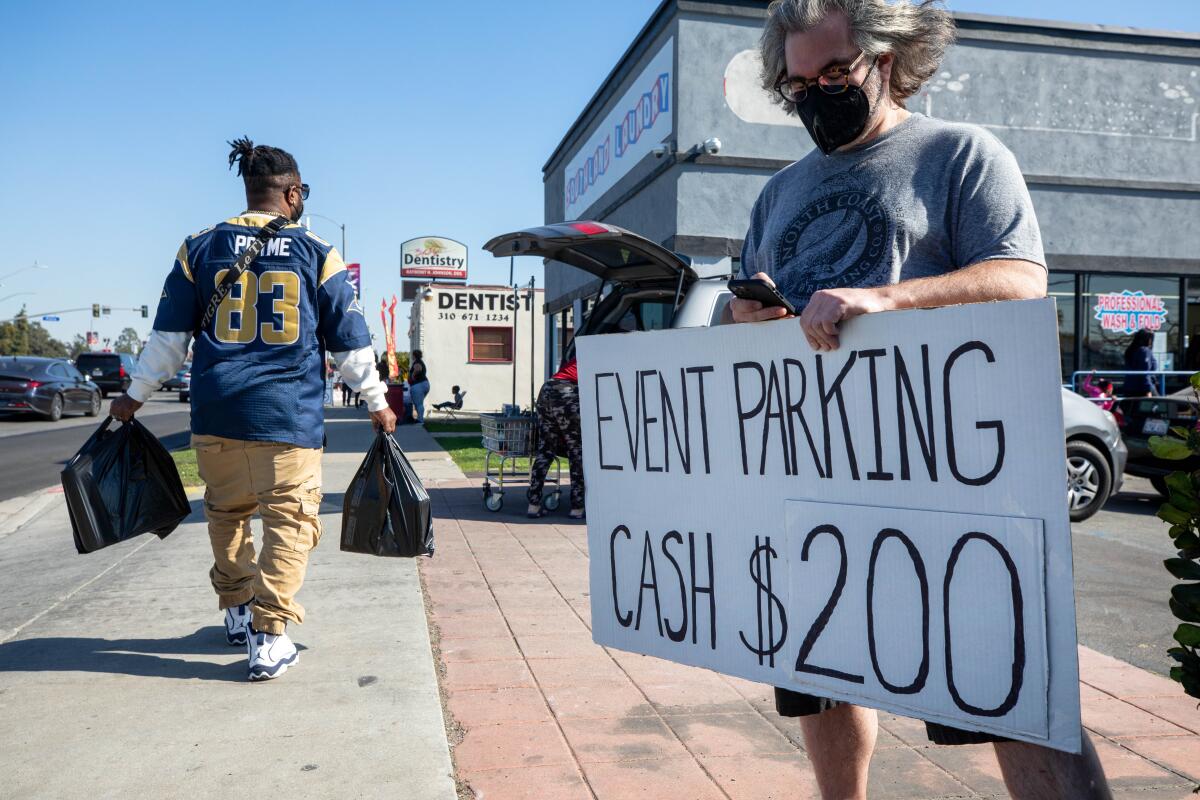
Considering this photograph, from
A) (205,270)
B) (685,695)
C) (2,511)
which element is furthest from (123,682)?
(2,511)

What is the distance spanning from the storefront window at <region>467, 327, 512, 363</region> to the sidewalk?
89.7 feet

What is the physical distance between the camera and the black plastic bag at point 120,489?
4.07m

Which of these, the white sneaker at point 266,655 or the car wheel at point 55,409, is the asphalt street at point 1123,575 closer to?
the white sneaker at point 266,655

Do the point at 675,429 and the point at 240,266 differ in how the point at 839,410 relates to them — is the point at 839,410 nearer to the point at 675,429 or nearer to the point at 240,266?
the point at 675,429

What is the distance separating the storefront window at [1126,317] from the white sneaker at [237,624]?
488 inches

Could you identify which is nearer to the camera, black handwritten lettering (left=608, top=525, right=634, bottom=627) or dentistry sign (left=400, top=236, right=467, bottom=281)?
black handwritten lettering (left=608, top=525, right=634, bottom=627)

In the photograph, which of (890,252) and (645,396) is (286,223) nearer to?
(645,396)

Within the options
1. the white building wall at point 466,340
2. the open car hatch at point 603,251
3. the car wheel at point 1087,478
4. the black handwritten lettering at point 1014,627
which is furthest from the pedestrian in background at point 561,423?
the white building wall at point 466,340

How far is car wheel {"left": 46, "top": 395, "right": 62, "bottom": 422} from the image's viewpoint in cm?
2622

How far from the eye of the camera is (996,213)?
187 cm

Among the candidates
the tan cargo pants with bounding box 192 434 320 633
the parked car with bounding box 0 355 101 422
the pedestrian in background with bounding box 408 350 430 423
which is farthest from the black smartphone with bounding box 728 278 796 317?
the parked car with bounding box 0 355 101 422

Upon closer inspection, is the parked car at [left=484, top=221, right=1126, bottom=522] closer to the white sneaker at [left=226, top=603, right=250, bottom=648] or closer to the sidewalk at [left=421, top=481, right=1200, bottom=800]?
the sidewalk at [left=421, top=481, right=1200, bottom=800]

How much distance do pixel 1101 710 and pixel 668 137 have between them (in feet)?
32.0

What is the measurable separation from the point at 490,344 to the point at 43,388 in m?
12.8
